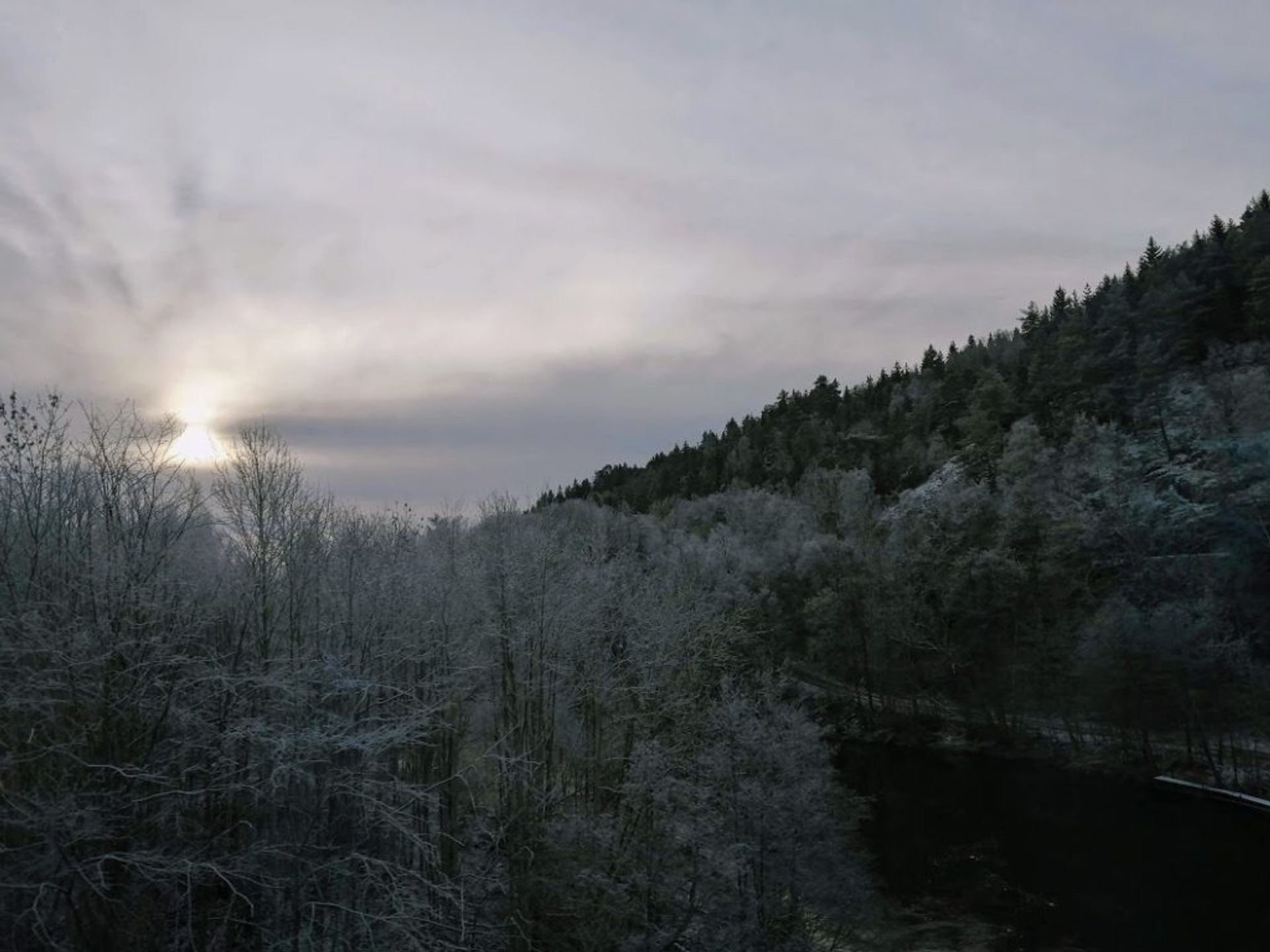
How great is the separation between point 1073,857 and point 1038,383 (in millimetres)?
55170

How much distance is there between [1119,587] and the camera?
4866 cm

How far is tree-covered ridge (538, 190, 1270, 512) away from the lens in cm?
6769

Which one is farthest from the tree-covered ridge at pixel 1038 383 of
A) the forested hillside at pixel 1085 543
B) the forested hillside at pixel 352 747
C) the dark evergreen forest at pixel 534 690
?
the forested hillside at pixel 352 747

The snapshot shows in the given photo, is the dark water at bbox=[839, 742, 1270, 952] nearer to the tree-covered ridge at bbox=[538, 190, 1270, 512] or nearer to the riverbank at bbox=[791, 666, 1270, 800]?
the riverbank at bbox=[791, 666, 1270, 800]

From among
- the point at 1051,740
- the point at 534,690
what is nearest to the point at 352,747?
the point at 534,690

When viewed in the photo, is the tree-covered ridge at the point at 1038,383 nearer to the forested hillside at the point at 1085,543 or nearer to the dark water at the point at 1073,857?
the forested hillside at the point at 1085,543

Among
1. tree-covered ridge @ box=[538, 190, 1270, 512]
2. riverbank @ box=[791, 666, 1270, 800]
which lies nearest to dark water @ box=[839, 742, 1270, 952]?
riverbank @ box=[791, 666, 1270, 800]

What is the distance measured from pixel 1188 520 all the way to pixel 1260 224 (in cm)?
3673

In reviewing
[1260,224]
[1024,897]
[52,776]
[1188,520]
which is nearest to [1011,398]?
[1260,224]

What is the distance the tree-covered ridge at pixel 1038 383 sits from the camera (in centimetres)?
6769

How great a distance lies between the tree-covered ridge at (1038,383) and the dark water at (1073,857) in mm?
34100

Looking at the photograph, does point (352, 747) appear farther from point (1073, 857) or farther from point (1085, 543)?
point (1085, 543)

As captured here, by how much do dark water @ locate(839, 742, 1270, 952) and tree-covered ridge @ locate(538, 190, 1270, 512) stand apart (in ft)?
112

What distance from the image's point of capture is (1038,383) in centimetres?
7656
